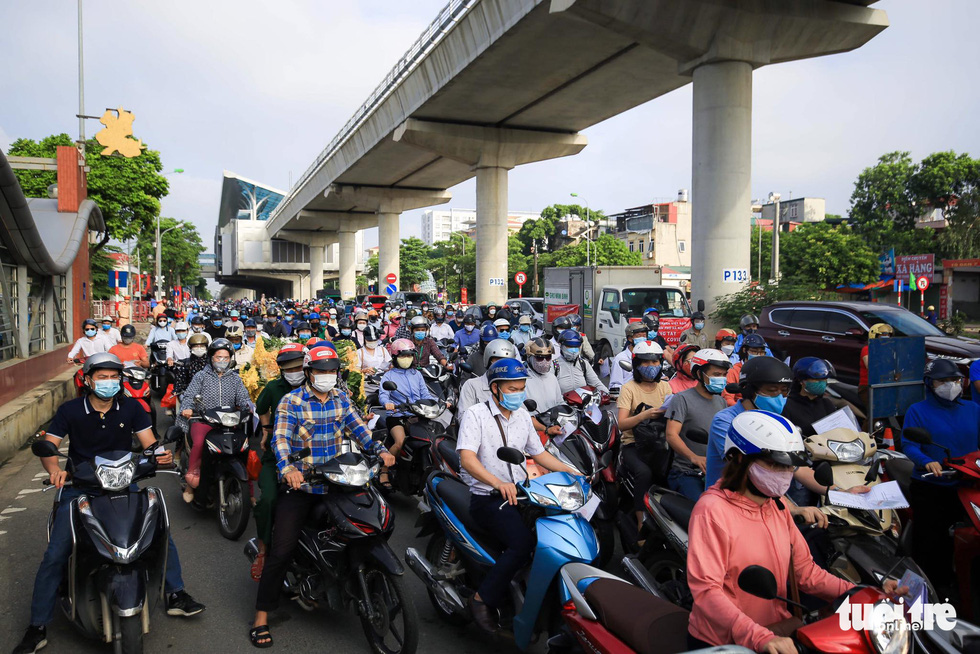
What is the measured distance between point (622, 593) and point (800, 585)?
2.26ft

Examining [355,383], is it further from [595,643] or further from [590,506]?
[595,643]

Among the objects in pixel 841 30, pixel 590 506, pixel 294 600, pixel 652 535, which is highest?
pixel 841 30

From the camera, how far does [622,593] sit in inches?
114

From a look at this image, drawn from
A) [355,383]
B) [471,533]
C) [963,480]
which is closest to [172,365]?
[355,383]

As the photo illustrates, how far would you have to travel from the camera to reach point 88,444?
4.29m

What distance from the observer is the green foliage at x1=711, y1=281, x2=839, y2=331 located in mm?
16875

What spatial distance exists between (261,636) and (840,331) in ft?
35.2

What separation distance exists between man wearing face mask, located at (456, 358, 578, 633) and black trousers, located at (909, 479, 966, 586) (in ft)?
7.62

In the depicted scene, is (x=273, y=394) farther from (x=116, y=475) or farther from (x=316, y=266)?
(x=316, y=266)

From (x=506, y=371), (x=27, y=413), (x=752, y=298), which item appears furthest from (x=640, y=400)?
(x=752, y=298)

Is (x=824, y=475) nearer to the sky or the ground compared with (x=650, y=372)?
nearer to the ground

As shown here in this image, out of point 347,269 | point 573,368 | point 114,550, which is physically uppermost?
point 347,269

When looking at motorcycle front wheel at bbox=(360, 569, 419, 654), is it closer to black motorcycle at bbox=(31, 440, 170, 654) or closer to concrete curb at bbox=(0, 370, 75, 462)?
black motorcycle at bbox=(31, 440, 170, 654)

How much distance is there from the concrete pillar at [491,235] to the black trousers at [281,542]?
26749mm
